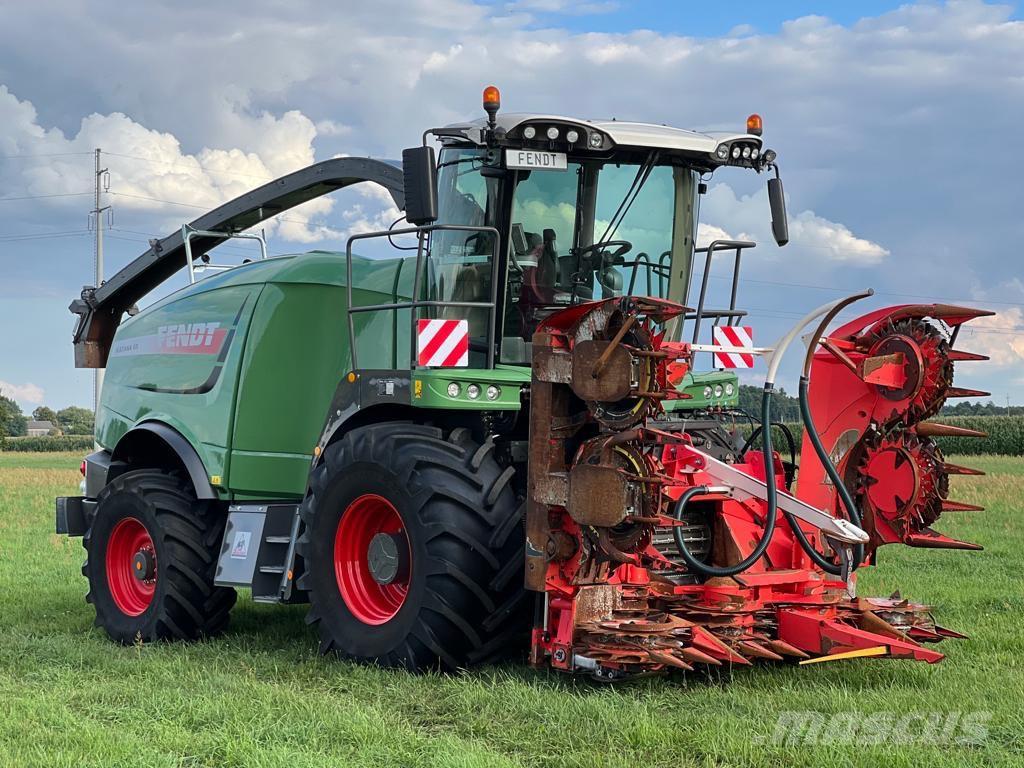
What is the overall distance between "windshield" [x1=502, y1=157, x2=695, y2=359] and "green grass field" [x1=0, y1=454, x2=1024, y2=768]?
2141mm

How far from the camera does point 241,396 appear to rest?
8445mm

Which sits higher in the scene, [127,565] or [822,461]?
[822,461]

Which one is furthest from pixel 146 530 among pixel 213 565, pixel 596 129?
pixel 596 129

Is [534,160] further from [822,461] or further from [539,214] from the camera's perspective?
[822,461]

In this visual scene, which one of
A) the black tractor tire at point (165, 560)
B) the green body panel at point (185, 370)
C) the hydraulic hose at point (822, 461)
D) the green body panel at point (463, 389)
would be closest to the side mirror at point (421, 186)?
the green body panel at point (463, 389)

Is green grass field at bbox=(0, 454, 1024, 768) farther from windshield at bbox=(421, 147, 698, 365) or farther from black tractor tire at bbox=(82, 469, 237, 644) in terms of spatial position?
windshield at bbox=(421, 147, 698, 365)

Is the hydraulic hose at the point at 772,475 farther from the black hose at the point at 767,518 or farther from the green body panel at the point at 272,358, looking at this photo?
the green body panel at the point at 272,358

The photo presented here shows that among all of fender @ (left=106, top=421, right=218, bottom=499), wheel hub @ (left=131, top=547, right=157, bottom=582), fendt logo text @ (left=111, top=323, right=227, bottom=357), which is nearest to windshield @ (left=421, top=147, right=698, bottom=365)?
fendt logo text @ (left=111, top=323, right=227, bottom=357)

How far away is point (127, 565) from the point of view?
9.02m

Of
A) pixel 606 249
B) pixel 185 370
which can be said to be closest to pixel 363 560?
pixel 606 249

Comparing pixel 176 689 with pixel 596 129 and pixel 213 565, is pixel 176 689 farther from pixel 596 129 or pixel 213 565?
pixel 596 129

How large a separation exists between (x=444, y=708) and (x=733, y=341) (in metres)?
3.54

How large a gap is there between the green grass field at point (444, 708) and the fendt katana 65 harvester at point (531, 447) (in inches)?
9.8

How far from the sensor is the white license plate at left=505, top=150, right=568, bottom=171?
22.2 feet
